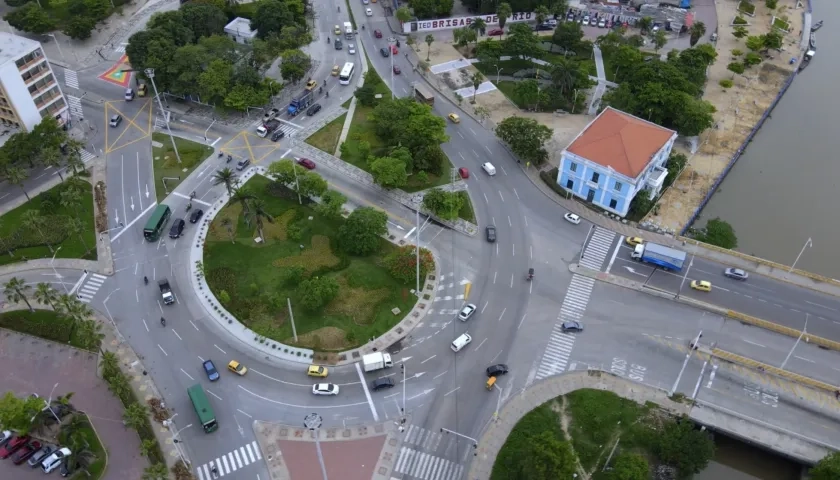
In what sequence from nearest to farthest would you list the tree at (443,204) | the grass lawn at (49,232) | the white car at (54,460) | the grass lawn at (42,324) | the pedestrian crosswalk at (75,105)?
the white car at (54,460)
the grass lawn at (42,324)
the grass lawn at (49,232)
the tree at (443,204)
the pedestrian crosswalk at (75,105)

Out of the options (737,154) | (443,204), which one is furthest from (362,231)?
(737,154)

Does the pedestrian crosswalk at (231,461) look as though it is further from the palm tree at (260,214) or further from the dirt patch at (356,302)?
the palm tree at (260,214)

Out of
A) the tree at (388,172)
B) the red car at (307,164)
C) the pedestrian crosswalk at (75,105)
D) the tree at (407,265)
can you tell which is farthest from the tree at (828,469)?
the pedestrian crosswalk at (75,105)

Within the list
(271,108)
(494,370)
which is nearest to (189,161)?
(271,108)

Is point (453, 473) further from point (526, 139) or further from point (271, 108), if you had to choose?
point (271, 108)

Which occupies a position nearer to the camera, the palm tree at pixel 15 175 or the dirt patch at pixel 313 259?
the dirt patch at pixel 313 259

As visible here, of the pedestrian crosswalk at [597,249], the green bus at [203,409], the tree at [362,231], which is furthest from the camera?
the pedestrian crosswalk at [597,249]

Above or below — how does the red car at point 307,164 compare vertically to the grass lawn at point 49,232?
above
